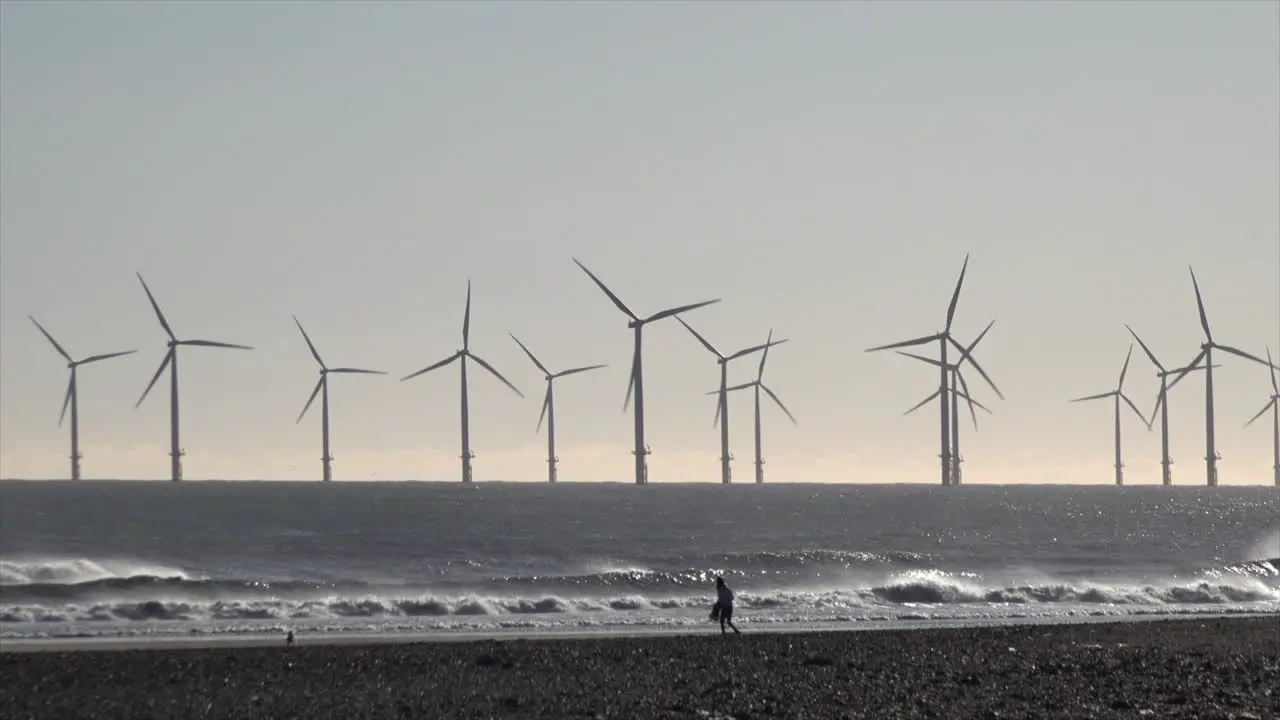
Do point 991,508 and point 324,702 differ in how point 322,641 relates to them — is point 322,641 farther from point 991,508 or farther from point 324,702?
point 991,508

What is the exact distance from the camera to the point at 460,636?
1909 inches

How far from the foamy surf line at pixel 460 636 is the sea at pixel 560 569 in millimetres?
504

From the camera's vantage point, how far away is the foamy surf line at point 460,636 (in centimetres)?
4381

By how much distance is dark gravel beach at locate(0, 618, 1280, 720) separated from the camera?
31094 millimetres

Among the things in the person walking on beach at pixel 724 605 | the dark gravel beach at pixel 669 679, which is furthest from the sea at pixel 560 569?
the dark gravel beach at pixel 669 679

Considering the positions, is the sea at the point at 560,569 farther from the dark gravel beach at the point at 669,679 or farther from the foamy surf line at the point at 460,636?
the dark gravel beach at the point at 669,679

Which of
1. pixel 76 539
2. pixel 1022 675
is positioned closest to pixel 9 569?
pixel 76 539

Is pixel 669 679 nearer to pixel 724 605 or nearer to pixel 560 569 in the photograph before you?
pixel 724 605

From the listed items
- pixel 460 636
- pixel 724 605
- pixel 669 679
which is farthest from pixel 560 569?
pixel 669 679

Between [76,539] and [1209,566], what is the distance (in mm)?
63827

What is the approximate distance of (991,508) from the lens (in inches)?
7092

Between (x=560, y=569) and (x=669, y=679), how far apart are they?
44.6m

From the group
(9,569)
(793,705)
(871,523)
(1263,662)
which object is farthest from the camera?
(871,523)

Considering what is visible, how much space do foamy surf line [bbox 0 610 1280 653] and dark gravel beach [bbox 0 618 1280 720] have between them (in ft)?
7.37
